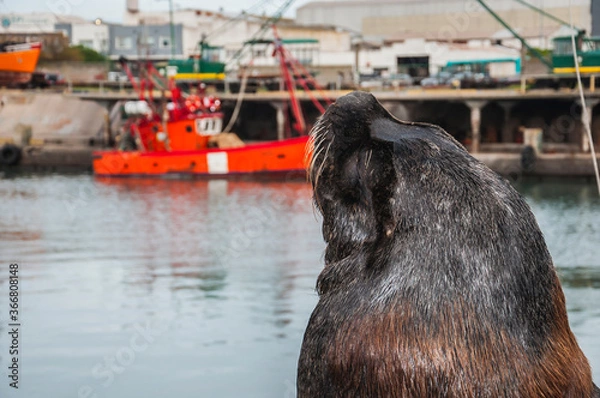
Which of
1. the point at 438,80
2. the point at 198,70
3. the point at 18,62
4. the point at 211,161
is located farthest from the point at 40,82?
the point at 438,80

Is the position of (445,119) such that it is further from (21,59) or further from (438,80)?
(21,59)

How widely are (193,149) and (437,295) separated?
3636 centimetres

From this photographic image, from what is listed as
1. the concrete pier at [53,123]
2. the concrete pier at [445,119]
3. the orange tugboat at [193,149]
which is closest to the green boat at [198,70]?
the concrete pier at [445,119]

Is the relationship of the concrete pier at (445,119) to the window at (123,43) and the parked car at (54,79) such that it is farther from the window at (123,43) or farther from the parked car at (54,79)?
the window at (123,43)

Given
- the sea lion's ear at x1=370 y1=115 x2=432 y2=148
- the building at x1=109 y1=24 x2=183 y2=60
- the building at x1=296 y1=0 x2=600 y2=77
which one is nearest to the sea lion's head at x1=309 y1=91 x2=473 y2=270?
the sea lion's ear at x1=370 y1=115 x2=432 y2=148

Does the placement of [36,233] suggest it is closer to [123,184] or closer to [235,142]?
[123,184]

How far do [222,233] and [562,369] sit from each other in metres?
20.9

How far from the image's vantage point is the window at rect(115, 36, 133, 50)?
240ft

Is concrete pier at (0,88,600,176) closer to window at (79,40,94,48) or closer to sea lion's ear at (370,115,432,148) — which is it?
window at (79,40,94,48)

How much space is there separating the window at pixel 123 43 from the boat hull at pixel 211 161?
116 ft

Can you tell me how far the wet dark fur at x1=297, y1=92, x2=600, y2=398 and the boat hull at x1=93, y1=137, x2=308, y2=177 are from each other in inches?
1242

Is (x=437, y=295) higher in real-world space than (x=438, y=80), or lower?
lower

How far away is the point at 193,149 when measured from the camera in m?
38.3

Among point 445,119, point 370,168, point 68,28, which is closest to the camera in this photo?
point 370,168
